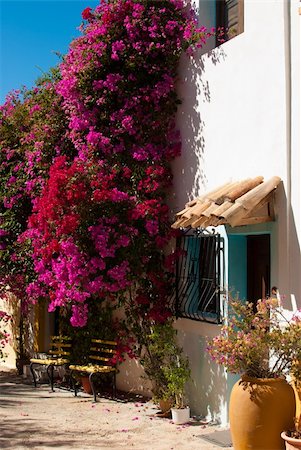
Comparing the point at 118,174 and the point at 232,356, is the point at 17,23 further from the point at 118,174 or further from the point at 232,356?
the point at 232,356

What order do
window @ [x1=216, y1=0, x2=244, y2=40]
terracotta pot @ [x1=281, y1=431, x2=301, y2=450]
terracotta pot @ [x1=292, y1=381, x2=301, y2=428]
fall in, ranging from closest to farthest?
terracotta pot @ [x1=281, y1=431, x2=301, y2=450], terracotta pot @ [x1=292, y1=381, x2=301, y2=428], window @ [x1=216, y1=0, x2=244, y2=40]

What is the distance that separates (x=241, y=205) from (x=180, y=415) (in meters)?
3.27

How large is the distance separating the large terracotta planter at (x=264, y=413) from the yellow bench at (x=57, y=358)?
562cm

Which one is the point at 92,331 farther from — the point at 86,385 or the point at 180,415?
the point at 180,415

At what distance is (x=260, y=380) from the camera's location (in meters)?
6.47

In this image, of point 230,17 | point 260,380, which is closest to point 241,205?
point 260,380

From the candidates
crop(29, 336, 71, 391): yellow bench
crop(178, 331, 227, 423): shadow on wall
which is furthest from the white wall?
crop(29, 336, 71, 391): yellow bench

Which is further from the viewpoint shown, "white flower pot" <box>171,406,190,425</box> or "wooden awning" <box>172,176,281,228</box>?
"white flower pot" <box>171,406,190,425</box>

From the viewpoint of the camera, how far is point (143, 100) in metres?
10.3

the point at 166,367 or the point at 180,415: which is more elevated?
the point at 166,367

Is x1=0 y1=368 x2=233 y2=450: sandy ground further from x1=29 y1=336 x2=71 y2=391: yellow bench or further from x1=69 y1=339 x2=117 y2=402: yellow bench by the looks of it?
x1=29 y1=336 x2=71 y2=391: yellow bench

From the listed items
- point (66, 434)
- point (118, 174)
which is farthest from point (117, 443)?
point (118, 174)

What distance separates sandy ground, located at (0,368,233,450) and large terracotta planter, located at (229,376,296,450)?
1.14 m

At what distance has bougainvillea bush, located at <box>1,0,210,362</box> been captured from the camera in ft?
31.7
